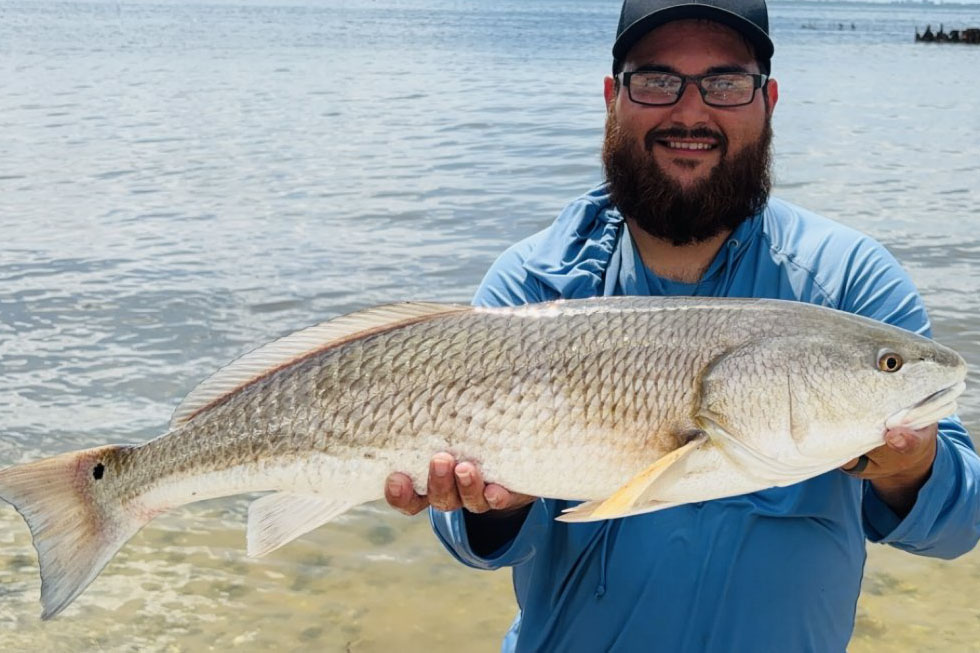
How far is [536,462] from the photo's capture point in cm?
252

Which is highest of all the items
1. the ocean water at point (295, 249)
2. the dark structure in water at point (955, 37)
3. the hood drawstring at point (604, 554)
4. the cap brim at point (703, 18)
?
the cap brim at point (703, 18)

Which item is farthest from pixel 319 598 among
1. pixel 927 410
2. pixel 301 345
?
pixel 927 410

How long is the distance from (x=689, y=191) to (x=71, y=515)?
6.58ft

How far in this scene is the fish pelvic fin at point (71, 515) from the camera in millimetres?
2738

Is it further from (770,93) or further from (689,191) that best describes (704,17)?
(689,191)

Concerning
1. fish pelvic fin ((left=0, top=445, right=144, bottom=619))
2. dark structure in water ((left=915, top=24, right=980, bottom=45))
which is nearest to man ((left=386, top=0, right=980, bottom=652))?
fish pelvic fin ((left=0, top=445, right=144, bottom=619))

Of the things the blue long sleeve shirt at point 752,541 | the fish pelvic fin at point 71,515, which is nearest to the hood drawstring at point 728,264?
the blue long sleeve shirt at point 752,541

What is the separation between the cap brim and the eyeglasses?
0.33 feet

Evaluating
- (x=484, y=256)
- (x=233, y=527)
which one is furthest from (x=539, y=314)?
(x=484, y=256)

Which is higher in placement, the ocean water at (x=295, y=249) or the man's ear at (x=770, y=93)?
the man's ear at (x=770, y=93)

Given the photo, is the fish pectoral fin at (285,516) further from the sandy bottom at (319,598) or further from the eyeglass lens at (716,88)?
the sandy bottom at (319,598)

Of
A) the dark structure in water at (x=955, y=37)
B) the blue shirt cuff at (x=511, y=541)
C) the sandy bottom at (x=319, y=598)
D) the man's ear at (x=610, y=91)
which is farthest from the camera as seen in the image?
the dark structure in water at (x=955, y=37)

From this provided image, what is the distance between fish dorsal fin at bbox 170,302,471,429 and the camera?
271cm

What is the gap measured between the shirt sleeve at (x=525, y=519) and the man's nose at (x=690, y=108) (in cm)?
61
